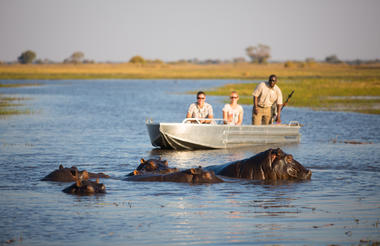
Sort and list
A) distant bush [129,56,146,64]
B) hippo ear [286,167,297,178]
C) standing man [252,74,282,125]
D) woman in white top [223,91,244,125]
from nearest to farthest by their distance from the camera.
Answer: hippo ear [286,167,297,178], woman in white top [223,91,244,125], standing man [252,74,282,125], distant bush [129,56,146,64]

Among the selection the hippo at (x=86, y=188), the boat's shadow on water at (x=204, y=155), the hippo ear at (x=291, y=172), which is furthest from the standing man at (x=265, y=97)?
the hippo at (x=86, y=188)

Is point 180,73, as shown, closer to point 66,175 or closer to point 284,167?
point 66,175

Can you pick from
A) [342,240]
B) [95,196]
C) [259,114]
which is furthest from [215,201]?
[259,114]

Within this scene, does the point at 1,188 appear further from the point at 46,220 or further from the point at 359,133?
the point at 359,133

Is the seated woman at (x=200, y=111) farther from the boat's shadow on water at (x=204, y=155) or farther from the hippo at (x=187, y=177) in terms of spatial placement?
the hippo at (x=187, y=177)

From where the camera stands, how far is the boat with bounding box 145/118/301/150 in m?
14.4

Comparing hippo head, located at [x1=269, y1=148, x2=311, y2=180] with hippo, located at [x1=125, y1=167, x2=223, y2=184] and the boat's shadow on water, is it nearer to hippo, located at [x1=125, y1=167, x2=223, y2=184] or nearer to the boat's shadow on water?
hippo, located at [x1=125, y1=167, x2=223, y2=184]

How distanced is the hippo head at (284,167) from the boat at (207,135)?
14.7ft

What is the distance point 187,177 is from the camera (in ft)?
33.1

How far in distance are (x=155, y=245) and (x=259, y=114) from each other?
30.0 feet

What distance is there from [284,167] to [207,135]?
15.6 ft

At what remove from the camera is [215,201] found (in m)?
8.82

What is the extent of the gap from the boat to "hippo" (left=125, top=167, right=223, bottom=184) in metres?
4.12

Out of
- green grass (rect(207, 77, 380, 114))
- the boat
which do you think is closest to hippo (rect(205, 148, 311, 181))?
the boat
